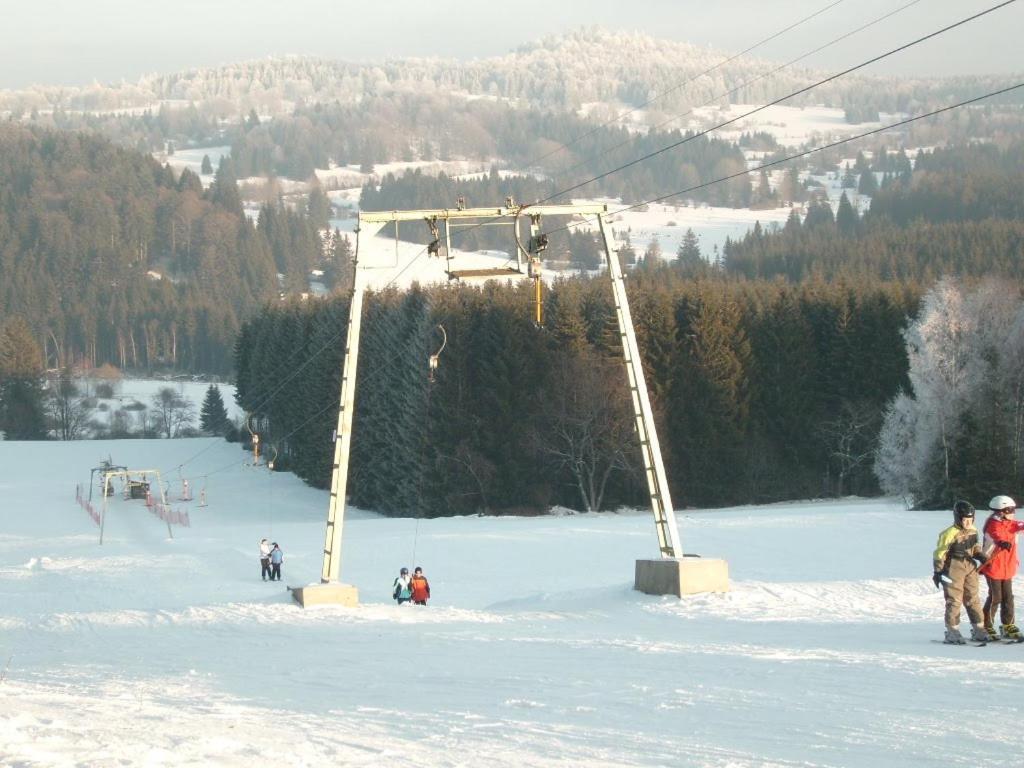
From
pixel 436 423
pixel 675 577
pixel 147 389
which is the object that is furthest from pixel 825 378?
pixel 147 389

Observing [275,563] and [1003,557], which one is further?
[275,563]

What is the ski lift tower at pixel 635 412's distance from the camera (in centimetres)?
2258

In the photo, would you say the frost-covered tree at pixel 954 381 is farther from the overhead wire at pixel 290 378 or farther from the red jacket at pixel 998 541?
the red jacket at pixel 998 541

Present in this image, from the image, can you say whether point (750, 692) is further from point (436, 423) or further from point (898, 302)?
point (898, 302)

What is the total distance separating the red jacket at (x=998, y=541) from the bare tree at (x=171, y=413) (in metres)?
132

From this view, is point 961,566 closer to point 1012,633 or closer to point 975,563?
point 975,563

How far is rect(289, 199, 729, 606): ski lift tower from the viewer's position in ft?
74.1

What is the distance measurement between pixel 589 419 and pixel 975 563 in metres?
55.5

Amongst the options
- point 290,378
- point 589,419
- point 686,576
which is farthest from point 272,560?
point 290,378

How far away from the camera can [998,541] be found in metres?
14.6

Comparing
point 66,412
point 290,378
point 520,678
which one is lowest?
point 520,678

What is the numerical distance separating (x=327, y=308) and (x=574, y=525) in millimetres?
39172

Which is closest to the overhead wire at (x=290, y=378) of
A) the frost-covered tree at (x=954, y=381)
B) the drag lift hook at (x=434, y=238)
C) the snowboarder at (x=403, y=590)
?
the frost-covered tree at (x=954, y=381)

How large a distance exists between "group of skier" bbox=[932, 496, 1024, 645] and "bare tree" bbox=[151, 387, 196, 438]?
131722 mm
